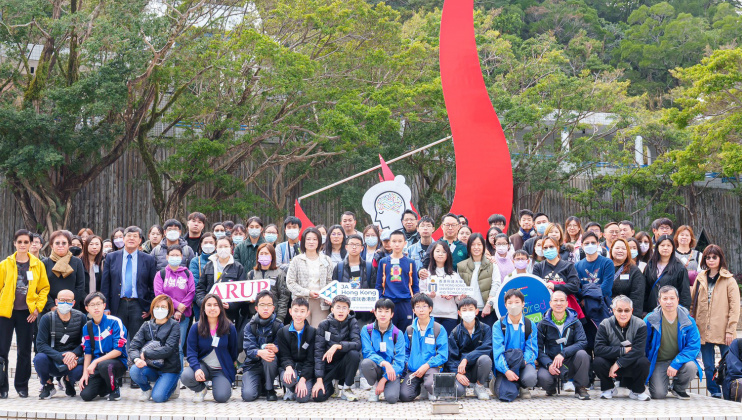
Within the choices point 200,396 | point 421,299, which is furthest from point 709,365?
point 200,396

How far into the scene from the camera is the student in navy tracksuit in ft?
20.9

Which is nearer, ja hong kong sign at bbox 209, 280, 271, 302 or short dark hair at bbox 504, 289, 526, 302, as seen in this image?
short dark hair at bbox 504, 289, 526, 302

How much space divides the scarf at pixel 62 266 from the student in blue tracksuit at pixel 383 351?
2.66m

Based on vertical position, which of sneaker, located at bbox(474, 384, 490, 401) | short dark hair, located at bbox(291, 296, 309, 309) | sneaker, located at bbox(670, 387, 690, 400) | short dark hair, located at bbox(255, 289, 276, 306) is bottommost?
sneaker, located at bbox(670, 387, 690, 400)

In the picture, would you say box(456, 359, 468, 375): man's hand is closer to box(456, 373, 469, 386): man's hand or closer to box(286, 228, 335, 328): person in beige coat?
box(456, 373, 469, 386): man's hand

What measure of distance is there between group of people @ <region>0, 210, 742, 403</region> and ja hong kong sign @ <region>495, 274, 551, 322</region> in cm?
11

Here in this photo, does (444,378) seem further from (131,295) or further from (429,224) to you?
(131,295)

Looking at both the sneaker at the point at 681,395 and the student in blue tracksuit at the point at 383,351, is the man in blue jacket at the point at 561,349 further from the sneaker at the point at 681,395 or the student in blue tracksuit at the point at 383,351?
the student in blue tracksuit at the point at 383,351

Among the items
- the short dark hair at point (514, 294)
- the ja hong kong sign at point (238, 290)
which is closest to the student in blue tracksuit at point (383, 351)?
the short dark hair at point (514, 294)

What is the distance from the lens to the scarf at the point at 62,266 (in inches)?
250

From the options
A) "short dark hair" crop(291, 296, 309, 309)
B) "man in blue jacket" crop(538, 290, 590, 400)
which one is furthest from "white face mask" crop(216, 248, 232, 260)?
"man in blue jacket" crop(538, 290, 590, 400)

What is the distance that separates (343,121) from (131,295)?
791 centimetres

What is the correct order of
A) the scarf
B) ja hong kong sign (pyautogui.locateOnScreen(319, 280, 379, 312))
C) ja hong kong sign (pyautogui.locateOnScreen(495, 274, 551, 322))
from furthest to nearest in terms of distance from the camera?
the scarf < ja hong kong sign (pyautogui.locateOnScreen(319, 280, 379, 312)) < ja hong kong sign (pyautogui.locateOnScreen(495, 274, 551, 322))

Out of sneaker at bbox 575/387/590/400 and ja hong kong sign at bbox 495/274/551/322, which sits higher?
ja hong kong sign at bbox 495/274/551/322
